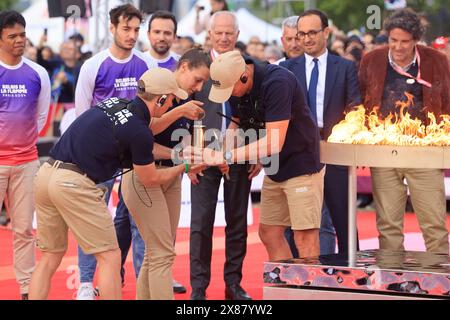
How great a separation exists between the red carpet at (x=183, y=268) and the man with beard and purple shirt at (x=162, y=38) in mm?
1846

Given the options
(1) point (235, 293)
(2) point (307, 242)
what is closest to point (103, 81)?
(1) point (235, 293)

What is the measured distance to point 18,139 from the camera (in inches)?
299

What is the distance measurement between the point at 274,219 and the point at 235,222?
41 centimetres

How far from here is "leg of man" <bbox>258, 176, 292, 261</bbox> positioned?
7.34m

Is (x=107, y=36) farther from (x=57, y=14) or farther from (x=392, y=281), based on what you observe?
(x=392, y=281)

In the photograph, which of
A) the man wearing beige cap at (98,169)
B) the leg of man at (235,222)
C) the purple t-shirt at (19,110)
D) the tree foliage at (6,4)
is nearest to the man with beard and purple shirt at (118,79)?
the purple t-shirt at (19,110)

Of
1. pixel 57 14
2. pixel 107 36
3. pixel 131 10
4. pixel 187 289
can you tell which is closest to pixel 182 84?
pixel 131 10

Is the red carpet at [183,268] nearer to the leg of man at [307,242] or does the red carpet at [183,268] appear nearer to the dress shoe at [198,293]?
the dress shoe at [198,293]

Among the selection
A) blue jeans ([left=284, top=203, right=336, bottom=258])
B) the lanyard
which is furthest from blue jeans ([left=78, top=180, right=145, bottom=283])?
the lanyard

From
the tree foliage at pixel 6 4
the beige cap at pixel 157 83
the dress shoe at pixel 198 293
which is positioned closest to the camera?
the beige cap at pixel 157 83

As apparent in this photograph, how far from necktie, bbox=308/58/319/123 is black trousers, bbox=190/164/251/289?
790mm

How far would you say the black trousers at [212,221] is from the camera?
7.58 meters

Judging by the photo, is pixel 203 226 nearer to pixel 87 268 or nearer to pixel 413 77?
pixel 87 268

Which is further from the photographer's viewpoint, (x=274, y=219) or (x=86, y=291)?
(x=86, y=291)
